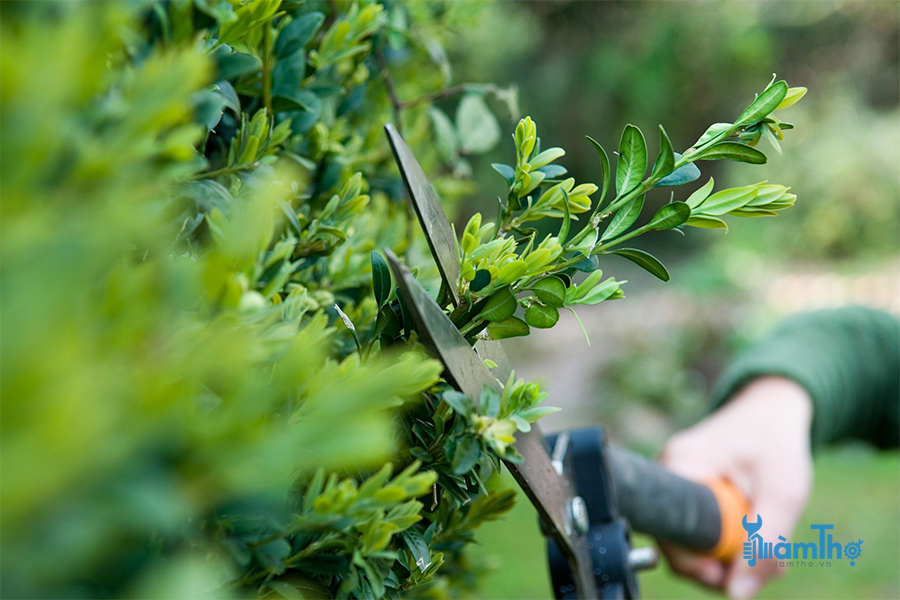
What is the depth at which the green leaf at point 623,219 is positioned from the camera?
1.36 ft

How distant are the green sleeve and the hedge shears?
47 centimetres

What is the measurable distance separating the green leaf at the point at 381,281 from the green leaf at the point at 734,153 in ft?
0.66

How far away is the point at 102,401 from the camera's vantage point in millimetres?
172

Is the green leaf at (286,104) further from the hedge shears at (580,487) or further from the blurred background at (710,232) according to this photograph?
the blurred background at (710,232)

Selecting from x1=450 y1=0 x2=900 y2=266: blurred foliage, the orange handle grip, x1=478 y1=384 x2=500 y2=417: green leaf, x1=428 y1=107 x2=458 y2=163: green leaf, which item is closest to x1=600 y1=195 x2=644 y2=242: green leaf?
x1=478 y1=384 x2=500 y2=417: green leaf

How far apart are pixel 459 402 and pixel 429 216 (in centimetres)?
11

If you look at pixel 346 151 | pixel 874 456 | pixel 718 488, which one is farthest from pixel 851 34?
pixel 346 151

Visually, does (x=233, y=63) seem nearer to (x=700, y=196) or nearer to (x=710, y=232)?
(x=700, y=196)

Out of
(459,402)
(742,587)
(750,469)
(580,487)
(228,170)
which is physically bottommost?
(742,587)

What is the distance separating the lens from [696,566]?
51.8 inches

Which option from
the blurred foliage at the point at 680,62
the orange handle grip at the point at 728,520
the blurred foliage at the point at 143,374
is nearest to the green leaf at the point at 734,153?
the blurred foliage at the point at 143,374

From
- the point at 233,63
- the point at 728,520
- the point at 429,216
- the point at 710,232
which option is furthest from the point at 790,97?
the point at 710,232

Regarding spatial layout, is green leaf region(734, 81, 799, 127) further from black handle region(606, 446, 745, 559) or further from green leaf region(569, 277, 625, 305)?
black handle region(606, 446, 745, 559)

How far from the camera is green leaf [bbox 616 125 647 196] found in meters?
0.42
